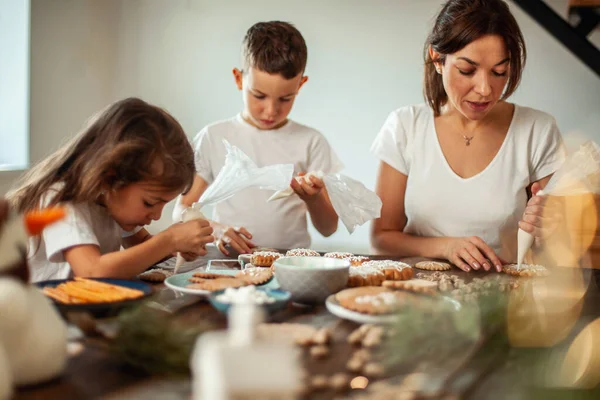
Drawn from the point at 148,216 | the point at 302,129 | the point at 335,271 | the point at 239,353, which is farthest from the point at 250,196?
the point at 239,353

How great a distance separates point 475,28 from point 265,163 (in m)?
0.95

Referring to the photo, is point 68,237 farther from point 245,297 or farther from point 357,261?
point 357,261

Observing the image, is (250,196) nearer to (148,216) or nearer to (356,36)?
(148,216)

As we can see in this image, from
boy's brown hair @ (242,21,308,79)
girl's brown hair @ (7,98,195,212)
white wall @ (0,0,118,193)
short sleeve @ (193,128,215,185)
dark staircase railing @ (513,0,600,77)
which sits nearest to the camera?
girl's brown hair @ (7,98,195,212)

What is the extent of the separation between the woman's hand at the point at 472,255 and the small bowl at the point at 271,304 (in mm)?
659

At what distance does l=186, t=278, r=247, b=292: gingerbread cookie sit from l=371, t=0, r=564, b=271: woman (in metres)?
0.78

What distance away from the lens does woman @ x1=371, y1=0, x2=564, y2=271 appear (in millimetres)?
1819

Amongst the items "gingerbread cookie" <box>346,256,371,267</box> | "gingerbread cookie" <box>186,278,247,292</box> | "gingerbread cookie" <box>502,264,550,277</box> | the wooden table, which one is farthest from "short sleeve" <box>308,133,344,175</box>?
→ the wooden table

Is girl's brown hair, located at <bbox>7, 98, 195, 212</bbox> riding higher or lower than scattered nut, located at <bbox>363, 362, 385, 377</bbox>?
higher

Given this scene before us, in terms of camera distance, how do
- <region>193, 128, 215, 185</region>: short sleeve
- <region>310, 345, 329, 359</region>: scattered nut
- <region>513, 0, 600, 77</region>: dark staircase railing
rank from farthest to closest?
1. <region>513, 0, 600, 77</region>: dark staircase railing
2. <region>193, 128, 215, 185</region>: short sleeve
3. <region>310, 345, 329, 359</region>: scattered nut

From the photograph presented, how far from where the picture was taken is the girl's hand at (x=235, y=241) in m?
1.74

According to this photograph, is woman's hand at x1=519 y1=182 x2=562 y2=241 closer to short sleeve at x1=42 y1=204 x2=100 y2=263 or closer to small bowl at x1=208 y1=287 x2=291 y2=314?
small bowl at x1=208 y1=287 x2=291 y2=314

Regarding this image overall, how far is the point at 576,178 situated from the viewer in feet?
4.85

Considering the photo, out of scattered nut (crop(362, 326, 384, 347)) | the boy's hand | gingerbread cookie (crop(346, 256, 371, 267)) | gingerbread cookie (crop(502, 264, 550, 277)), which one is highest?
the boy's hand
